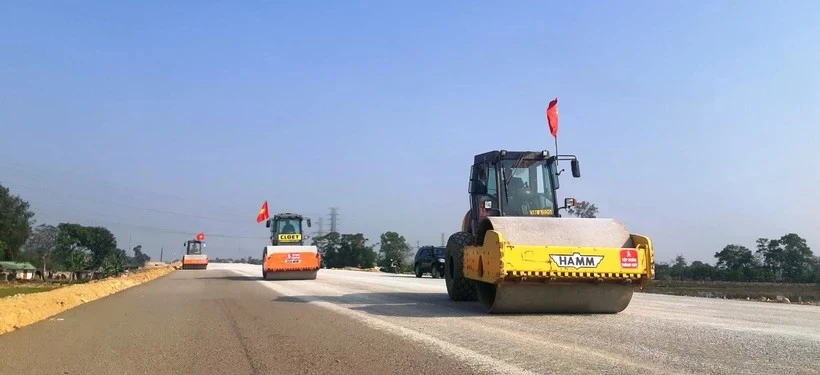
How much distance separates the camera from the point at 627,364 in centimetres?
582

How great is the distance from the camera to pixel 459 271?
1249 centimetres

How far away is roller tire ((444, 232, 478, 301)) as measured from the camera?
40.8ft

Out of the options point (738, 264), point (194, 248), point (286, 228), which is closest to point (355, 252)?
point (194, 248)

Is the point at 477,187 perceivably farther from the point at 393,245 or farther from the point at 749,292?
the point at 393,245

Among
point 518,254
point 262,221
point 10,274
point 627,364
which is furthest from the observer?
point 10,274

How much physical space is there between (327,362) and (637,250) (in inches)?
210

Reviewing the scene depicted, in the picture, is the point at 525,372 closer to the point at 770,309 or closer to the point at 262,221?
the point at 770,309

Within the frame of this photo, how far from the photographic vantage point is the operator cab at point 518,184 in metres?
12.0

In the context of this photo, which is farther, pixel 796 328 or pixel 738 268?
pixel 738 268

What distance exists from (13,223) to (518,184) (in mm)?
88485

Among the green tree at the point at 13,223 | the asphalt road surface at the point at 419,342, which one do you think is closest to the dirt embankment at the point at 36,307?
the asphalt road surface at the point at 419,342

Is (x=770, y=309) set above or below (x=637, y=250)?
below

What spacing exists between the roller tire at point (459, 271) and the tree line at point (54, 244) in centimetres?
4558

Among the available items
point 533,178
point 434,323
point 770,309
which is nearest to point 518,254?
point 434,323
